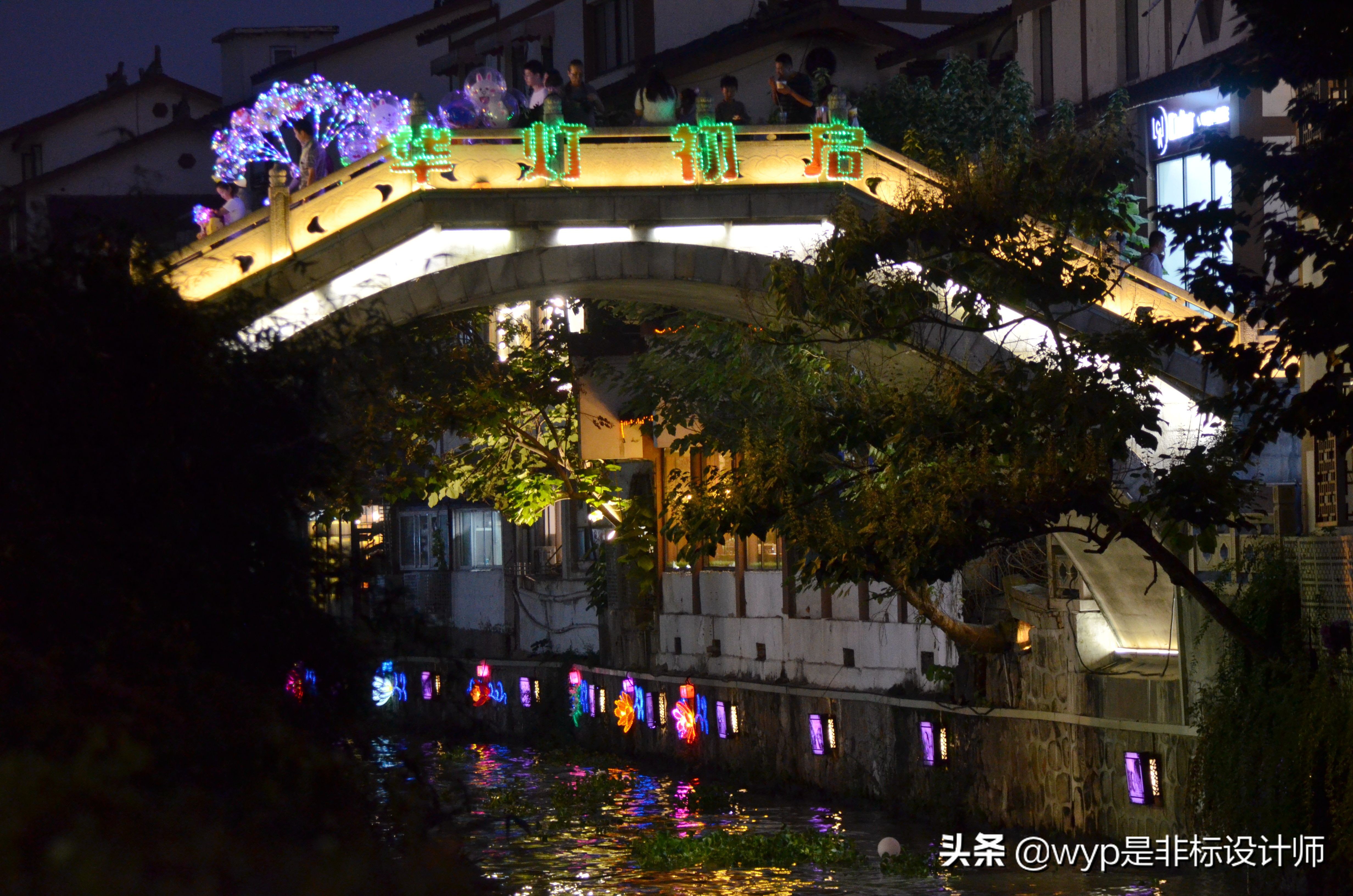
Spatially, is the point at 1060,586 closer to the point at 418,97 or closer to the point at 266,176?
the point at 418,97

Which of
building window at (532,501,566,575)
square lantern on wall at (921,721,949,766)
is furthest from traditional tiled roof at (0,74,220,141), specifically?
square lantern on wall at (921,721,949,766)

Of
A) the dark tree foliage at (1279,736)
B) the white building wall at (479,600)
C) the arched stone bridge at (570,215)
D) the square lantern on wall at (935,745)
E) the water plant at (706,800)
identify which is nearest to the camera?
the dark tree foliage at (1279,736)

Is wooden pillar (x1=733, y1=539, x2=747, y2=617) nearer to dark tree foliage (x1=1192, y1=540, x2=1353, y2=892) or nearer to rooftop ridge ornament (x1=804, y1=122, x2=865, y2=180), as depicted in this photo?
rooftop ridge ornament (x1=804, y1=122, x2=865, y2=180)

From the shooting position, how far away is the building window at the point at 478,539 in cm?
3741

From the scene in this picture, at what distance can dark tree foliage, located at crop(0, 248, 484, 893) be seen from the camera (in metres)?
5.80

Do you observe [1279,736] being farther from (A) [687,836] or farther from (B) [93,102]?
(B) [93,102]

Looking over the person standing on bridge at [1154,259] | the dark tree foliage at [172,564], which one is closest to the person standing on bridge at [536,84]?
the person standing on bridge at [1154,259]

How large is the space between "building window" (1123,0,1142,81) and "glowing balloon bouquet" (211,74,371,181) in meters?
11.8

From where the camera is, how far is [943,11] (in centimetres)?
3391

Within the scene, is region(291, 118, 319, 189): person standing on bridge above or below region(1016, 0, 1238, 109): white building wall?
below

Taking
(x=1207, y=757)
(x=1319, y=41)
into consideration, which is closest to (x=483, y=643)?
(x=1207, y=757)

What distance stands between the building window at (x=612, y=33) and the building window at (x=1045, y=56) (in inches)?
310

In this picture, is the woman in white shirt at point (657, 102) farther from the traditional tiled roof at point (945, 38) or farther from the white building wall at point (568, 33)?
the white building wall at point (568, 33)

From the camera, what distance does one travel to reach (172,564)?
7469 millimetres
